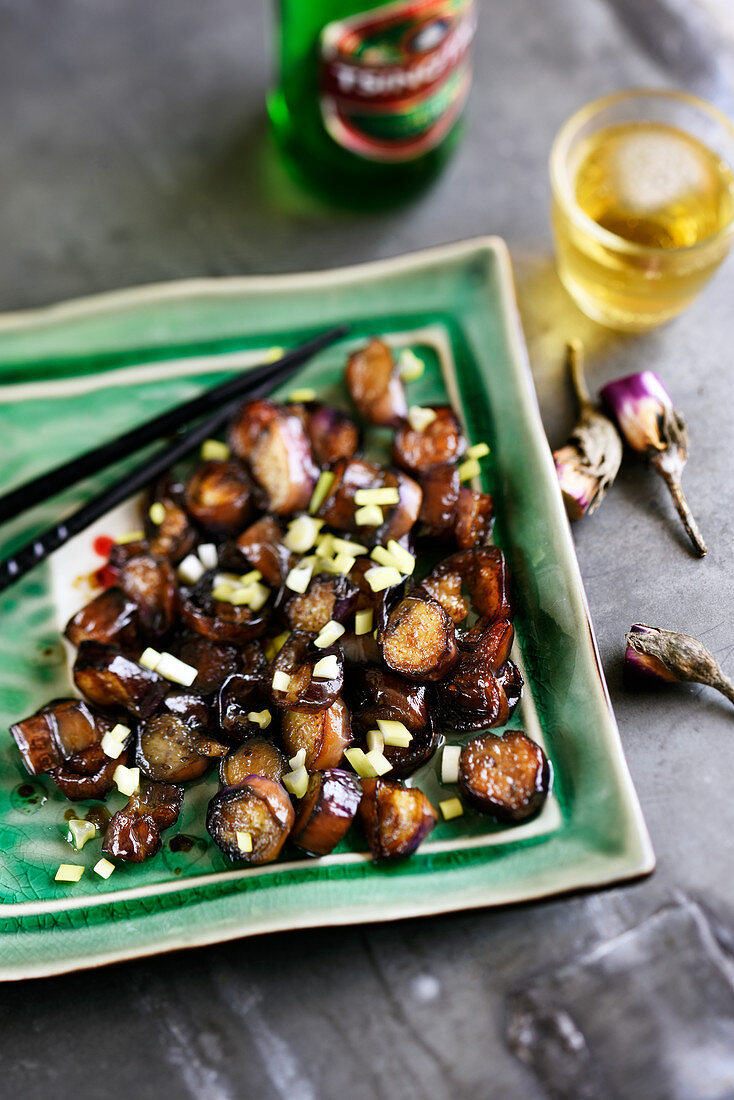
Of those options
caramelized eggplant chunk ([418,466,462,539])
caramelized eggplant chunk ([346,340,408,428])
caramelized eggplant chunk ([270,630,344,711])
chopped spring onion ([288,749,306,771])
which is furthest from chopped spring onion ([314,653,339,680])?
caramelized eggplant chunk ([346,340,408,428])

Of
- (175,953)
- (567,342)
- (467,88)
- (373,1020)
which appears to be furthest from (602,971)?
(467,88)

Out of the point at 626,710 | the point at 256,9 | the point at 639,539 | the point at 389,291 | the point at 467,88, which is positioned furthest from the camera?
the point at 256,9

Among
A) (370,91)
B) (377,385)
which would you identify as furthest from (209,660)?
(370,91)

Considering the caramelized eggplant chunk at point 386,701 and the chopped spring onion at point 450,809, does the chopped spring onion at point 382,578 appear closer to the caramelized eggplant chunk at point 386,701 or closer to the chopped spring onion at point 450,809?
the caramelized eggplant chunk at point 386,701

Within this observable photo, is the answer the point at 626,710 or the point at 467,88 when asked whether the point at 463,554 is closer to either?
the point at 626,710

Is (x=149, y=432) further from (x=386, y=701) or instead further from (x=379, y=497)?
(x=386, y=701)

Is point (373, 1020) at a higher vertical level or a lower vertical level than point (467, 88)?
lower

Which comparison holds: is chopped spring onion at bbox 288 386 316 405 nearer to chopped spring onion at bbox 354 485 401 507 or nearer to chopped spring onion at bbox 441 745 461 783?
chopped spring onion at bbox 354 485 401 507
